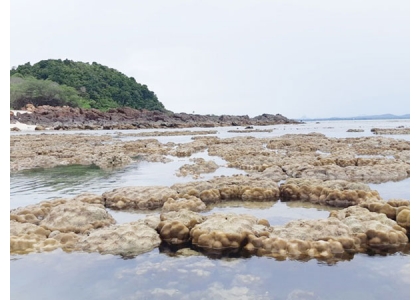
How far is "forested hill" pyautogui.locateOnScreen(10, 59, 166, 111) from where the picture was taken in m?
82.8

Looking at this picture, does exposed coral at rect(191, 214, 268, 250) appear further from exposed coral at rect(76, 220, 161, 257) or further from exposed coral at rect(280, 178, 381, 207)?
exposed coral at rect(280, 178, 381, 207)

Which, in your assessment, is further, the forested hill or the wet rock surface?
the forested hill

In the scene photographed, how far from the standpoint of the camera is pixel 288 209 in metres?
9.38

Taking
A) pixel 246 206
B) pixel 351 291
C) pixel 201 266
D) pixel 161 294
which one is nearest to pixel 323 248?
pixel 351 291

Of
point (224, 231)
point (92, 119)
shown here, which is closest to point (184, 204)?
point (224, 231)

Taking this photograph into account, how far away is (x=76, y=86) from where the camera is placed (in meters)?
106

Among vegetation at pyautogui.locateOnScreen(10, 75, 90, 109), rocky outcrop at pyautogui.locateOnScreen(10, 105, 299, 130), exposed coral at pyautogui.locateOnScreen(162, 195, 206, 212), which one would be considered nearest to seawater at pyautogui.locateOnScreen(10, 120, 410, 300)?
exposed coral at pyautogui.locateOnScreen(162, 195, 206, 212)

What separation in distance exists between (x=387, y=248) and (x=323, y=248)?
1.23 metres

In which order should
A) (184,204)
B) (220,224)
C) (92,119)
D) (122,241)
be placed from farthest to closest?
(92,119) < (184,204) < (220,224) < (122,241)

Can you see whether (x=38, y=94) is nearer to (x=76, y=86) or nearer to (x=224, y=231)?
(x=76, y=86)

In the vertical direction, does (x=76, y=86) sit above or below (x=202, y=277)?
above

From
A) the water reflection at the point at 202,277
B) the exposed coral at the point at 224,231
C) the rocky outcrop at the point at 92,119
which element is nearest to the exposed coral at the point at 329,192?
the exposed coral at the point at 224,231

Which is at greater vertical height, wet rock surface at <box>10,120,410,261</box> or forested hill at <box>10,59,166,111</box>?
forested hill at <box>10,59,166,111</box>

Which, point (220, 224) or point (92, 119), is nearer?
point (220, 224)
